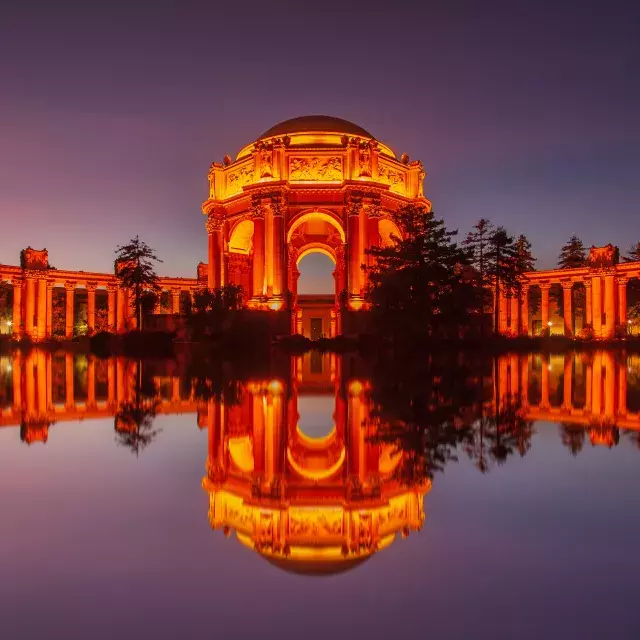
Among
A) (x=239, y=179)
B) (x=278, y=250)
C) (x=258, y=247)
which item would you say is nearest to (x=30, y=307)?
(x=239, y=179)

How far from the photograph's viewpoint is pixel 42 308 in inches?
2099

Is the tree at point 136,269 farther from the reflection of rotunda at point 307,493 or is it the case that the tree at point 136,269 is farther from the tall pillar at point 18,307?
the reflection of rotunda at point 307,493

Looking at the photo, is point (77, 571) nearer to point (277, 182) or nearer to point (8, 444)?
point (8, 444)

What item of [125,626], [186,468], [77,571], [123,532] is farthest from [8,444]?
[125,626]

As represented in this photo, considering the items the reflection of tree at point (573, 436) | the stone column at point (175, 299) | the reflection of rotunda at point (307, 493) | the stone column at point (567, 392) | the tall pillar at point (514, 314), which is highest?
the stone column at point (175, 299)

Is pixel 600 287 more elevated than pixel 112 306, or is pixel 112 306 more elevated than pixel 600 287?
pixel 600 287

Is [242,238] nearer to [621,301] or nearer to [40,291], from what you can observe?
[40,291]

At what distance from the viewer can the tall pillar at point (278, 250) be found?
118 ft

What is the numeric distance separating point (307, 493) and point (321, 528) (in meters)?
0.64

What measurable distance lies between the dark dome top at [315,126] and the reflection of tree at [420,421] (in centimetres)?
3026

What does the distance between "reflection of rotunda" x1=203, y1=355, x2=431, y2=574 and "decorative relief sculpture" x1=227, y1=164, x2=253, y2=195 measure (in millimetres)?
34848

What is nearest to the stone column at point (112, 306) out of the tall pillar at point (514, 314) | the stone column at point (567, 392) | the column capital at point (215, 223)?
the column capital at point (215, 223)

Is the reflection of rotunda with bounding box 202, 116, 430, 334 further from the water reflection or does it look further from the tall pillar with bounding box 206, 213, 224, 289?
the water reflection

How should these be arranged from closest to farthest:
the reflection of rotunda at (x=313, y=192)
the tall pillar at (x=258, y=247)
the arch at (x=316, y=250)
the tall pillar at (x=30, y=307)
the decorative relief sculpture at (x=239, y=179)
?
1. the reflection of rotunda at (x=313, y=192)
2. the tall pillar at (x=258, y=247)
3. the decorative relief sculpture at (x=239, y=179)
4. the arch at (x=316, y=250)
5. the tall pillar at (x=30, y=307)
